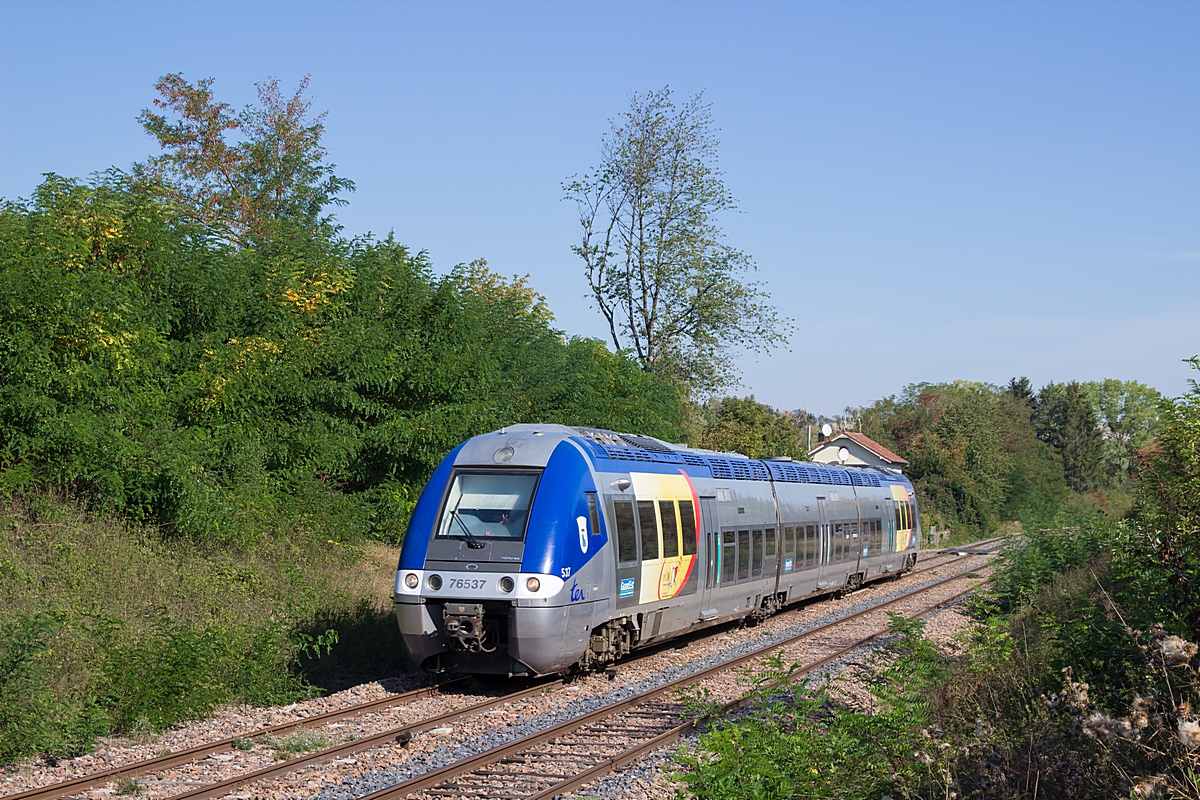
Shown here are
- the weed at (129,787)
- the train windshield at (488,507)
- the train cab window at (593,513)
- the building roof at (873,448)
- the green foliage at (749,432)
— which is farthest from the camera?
the building roof at (873,448)

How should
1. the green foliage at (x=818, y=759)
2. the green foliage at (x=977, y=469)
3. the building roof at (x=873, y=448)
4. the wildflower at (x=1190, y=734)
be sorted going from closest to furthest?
the wildflower at (x=1190, y=734) → the green foliage at (x=818, y=759) → the green foliage at (x=977, y=469) → the building roof at (x=873, y=448)

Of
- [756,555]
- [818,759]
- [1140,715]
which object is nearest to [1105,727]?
[1140,715]

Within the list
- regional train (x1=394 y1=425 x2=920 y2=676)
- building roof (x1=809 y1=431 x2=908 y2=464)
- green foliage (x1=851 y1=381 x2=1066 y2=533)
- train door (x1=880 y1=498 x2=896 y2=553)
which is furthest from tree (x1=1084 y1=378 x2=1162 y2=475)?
regional train (x1=394 y1=425 x2=920 y2=676)

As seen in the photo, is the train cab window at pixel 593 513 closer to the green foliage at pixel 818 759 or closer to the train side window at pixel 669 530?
Result: the train side window at pixel 669 530

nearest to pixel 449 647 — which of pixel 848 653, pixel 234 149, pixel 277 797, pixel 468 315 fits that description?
pixel 277 797

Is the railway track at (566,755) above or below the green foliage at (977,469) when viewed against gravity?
below

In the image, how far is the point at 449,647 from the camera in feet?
40.5

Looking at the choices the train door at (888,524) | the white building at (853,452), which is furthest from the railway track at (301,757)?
the white building at (853,452)

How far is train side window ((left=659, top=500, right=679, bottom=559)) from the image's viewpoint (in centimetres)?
1466

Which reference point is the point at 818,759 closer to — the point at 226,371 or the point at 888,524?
the point at 226,371

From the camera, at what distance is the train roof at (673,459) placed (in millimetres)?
13844

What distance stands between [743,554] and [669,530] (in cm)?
319

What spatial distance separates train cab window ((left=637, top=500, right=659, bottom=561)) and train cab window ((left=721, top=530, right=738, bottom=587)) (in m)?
2.54

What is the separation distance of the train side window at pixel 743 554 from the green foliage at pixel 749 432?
25554mm
